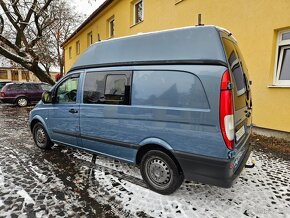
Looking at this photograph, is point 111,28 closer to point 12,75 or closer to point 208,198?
point 208,198

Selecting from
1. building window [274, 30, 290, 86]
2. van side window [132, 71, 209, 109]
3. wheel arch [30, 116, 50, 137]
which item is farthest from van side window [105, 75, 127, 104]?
building window [274, 30, 290, 86]

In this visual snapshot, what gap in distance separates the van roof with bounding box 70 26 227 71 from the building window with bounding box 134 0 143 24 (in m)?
8.93

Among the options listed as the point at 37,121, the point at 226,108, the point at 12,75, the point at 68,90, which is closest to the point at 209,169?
the point at 226,108

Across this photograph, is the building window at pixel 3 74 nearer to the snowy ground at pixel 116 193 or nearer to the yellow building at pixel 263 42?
the yellow building at pixel 263 42

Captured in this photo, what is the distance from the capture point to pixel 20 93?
14688 mm

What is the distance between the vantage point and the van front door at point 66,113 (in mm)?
4078

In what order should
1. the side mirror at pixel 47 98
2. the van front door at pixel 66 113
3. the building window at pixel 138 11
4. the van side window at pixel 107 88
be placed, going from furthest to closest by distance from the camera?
1. the building window at pixel 138 11
2. the side mirror at pixel 47 98
3. the van front door at pixel 66 113
4. the van side window at pixel 107 88

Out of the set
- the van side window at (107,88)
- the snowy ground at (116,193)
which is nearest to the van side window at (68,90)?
the van side window at (107,88)

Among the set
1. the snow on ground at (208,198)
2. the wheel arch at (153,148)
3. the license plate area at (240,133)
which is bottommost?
the snow on ground at (208,198)

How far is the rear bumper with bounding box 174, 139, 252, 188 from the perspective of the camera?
8.29 ft

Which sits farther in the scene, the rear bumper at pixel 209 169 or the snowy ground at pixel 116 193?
the snowy ground at pixel 116 193

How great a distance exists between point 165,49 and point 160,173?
70.8 inches

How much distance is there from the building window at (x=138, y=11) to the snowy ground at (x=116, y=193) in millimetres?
9809

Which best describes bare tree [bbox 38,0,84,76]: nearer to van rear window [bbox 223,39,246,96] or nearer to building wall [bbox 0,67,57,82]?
van rear window [bbox 223,39,246,96]
